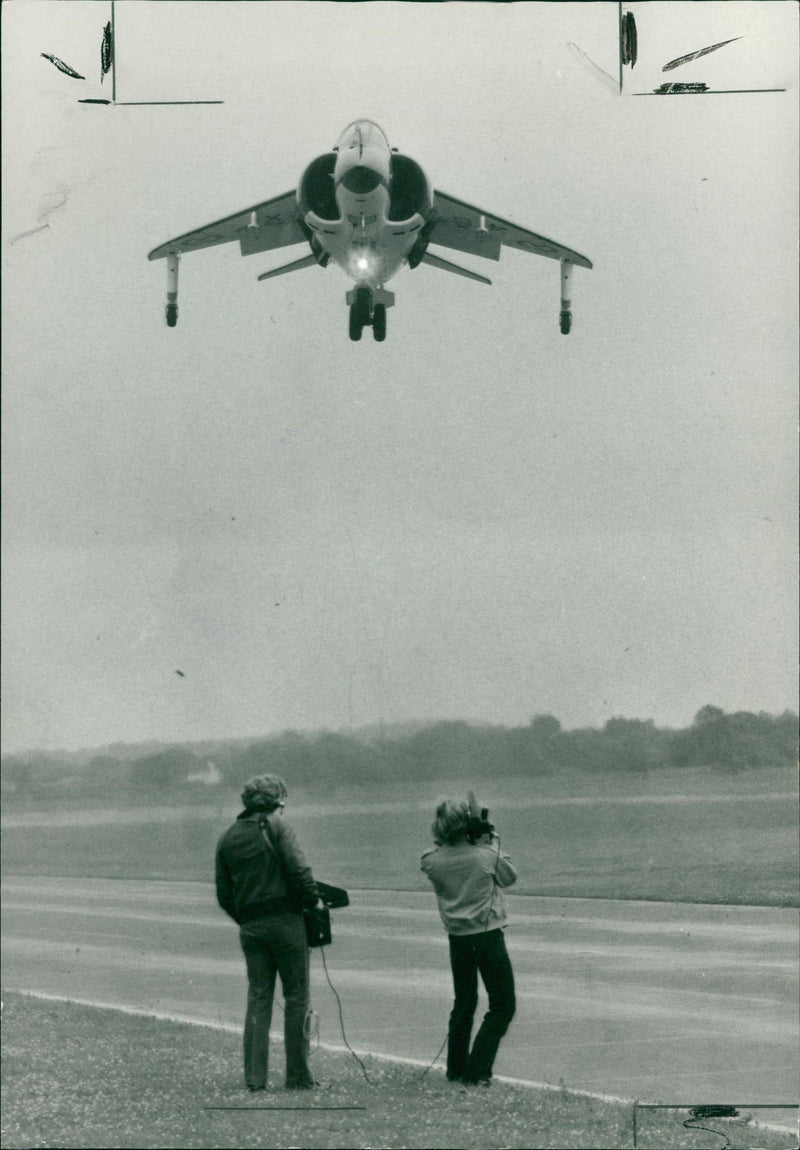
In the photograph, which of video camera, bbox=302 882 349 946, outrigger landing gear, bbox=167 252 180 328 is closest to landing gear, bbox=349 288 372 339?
outrigger landing gear, bbox=167 252 180 328

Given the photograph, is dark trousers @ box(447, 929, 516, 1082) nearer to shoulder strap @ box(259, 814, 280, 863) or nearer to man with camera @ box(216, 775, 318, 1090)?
man with camera @ box(216, 775, 318, 1090)

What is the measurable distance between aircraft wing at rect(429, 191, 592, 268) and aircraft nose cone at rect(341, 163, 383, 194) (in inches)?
22.9

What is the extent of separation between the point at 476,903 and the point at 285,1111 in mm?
1714

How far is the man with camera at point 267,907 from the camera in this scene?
27.1ft

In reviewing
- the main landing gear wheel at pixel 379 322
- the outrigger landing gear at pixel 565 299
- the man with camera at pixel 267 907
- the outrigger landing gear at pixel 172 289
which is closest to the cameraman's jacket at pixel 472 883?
the man with camera at pixel 267 907

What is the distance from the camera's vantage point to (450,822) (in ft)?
27.7

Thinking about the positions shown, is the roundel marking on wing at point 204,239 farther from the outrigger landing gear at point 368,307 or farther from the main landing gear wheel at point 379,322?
the main landing gear wheel at point 379,322

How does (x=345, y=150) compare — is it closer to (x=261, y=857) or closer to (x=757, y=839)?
(x=261, y=857)

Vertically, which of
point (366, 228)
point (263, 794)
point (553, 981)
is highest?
point (366, 228)

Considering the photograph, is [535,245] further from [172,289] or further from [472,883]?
[472,883]

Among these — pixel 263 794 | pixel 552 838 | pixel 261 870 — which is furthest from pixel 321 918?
pixel 552 838

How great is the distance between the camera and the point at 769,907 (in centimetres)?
1633

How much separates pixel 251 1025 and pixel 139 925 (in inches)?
534

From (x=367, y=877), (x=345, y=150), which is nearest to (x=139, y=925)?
(x=367, y=877)
